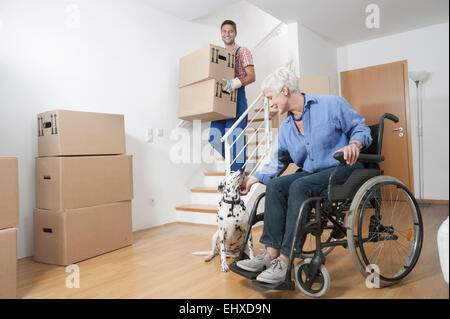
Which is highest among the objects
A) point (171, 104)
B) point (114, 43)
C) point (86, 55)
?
point (114, 43)

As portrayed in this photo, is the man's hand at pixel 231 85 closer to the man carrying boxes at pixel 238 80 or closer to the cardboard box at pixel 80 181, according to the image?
the man carrying boxes at pixel 238 80

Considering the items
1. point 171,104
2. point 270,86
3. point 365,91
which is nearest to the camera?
point 270,86

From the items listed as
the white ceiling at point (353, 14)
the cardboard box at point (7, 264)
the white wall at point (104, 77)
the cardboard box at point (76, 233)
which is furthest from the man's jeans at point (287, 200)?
the white ceiling at point (353, 14)

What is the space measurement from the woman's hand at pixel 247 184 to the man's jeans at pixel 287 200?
17cm

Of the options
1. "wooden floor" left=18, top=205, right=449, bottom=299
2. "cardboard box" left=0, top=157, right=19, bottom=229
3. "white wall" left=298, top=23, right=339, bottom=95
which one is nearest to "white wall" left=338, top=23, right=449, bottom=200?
"white wall" left=298, top=23, right=339, bottom=95

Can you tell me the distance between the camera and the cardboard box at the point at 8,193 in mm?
1481

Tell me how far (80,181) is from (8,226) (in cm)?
63

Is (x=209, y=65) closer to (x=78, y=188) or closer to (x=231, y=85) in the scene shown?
(x=231, y=85)

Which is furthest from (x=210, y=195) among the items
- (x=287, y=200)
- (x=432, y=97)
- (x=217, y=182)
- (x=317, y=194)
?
(x=432, y=97)

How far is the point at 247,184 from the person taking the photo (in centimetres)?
171

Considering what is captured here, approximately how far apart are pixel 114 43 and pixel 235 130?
1267mm
